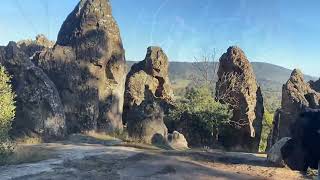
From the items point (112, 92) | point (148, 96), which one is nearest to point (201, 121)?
point (148, 96)

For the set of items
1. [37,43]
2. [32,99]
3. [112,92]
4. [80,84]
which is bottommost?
[32,99]

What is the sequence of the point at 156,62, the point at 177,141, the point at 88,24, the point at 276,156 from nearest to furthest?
the point at 276,156, the point at 177,141, the point at 88,24, the point at 156,62

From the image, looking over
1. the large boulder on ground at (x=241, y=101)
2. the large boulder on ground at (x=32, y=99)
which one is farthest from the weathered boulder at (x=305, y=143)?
the large boulder on ground at (x=241, y=101)

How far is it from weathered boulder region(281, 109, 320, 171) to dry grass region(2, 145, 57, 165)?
10.0 metres

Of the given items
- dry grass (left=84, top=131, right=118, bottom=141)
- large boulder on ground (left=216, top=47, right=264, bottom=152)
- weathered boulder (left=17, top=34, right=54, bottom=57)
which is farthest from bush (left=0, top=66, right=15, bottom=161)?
weathered boulder (left=17, top=34, right=54, bottom=57)

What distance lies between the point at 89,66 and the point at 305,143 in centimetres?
2126

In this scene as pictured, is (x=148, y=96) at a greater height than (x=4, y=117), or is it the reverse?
(x=148, y=96)

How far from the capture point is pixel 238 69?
4147cm

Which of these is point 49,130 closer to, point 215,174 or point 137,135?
point 137,135

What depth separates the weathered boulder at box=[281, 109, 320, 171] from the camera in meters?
11.3

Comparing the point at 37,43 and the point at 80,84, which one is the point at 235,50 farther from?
the point at 37,43

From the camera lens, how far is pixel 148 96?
42.8 m

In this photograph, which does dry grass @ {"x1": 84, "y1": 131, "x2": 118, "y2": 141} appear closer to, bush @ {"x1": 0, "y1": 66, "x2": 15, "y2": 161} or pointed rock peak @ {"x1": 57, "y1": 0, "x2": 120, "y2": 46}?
pointed rock peak @ {"x1": 57, "y1": 0, "x2": 120, "y2": 46}

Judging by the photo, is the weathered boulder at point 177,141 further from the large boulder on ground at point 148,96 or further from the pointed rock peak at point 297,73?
the pointed rock peak at point 297,73
